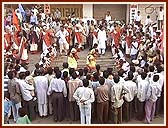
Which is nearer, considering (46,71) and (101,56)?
(46,71)

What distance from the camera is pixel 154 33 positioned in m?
11.2

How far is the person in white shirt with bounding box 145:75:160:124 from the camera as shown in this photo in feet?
24.5

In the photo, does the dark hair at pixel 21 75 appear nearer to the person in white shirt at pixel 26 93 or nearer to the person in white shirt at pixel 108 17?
the person in white shirt at pixel 26 93

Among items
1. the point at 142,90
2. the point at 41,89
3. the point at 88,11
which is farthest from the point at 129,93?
the point at 88,11

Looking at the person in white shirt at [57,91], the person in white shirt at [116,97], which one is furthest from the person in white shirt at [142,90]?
the person in white shirt at [57,91]

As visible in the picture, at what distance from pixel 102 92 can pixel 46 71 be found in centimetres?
130

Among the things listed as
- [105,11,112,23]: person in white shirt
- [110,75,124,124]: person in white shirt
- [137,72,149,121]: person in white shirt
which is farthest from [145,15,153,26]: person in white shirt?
[110,75,124,124]: person in white shirt

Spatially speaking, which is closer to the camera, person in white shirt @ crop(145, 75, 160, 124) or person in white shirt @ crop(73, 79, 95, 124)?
person in white shirt @ crop(73, 79, 95, 124)

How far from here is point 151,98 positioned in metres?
7.60

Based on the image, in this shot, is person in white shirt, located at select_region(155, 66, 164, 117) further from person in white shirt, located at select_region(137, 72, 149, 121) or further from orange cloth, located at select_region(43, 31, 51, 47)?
orange cloth, located at select_region(43, 31, 51, 47)

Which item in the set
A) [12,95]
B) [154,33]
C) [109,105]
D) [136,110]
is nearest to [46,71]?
[12,95]

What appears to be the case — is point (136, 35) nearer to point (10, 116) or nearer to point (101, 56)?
point (101, 56)

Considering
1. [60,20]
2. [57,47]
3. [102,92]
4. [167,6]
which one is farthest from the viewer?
[60,20]

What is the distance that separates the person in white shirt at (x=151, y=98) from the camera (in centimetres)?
747
